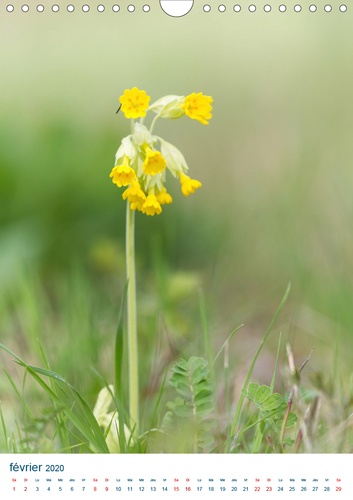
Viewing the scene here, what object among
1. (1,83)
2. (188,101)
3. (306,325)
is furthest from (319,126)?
(1,83)

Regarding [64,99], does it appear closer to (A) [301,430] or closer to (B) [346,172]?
(B) [346,172]

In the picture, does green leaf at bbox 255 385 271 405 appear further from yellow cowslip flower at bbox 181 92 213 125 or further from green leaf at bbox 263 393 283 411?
yellow cowslip flower at bbox 181 92 213 125

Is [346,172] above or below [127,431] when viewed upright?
above

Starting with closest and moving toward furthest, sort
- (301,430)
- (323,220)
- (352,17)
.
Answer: (301,430) < (352,17) < (323,220)

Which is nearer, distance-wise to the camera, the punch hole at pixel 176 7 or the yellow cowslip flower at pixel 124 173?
the yellow cowslip flower at pixel 124 173

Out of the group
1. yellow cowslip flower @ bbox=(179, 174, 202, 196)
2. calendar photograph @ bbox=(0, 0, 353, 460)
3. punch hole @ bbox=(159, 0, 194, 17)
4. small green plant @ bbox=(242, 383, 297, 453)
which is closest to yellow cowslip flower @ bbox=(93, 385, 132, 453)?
calendar photograph @ bbox=(0, 0, 353, 460)

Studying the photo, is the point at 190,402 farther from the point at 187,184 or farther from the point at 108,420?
the point at 187,184

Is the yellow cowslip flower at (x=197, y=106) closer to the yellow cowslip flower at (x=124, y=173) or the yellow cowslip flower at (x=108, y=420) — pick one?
the yellow cowslip flower at (x=124, y=173)

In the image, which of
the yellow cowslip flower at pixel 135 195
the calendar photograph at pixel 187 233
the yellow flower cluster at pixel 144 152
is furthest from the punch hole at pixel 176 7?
the yellow cowslip flower at pixel 135 195
